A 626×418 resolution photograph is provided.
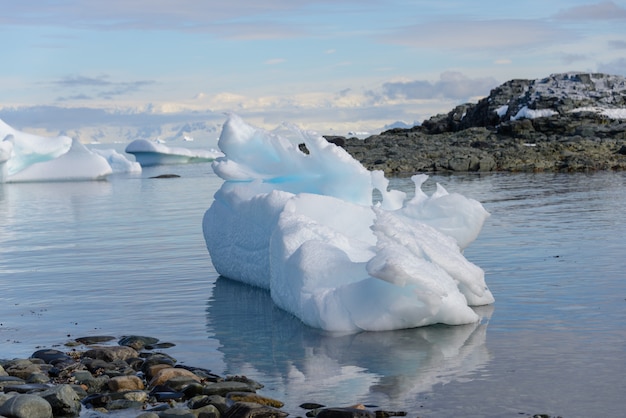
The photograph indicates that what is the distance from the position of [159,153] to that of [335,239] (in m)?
56.7

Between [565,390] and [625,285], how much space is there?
4.52 m

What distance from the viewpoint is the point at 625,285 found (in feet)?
34.5

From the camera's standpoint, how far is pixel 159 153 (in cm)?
6519

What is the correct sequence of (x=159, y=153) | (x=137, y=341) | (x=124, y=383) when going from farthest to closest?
(x=159, y=153), (x=137, y=341), (x=124, y=383)

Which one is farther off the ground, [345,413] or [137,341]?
[345,413]

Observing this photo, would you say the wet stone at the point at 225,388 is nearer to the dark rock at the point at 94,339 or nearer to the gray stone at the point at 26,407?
the gray stone at the point at 26,407

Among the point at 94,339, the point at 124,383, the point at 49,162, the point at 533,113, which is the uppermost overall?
the point at 533,113

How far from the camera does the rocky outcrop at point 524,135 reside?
130ft

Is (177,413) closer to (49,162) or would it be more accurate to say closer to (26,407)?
(26,407)

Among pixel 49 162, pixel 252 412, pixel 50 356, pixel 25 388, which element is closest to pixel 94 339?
pixel 50 356

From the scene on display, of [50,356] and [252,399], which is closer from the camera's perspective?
[252,399]

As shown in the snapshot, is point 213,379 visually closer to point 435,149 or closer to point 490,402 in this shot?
point 490,402

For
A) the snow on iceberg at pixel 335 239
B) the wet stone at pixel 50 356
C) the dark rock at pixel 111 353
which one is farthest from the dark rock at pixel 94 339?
the snow on iceberg at pixel 335 239

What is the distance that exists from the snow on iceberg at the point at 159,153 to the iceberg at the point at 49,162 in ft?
56.0
